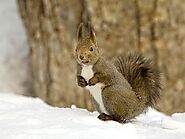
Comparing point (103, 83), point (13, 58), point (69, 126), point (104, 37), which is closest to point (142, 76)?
point (103, 83)

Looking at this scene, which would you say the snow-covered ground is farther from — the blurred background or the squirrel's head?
the squirrel's head

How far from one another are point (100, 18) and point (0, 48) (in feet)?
7.67

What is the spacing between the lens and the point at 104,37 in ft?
24.5

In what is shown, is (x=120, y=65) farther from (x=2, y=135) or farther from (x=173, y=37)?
(x=173, y=37)

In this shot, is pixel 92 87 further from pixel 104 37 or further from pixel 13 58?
pixel 13 58

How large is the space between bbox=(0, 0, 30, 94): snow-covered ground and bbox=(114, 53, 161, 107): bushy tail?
4.57 meters

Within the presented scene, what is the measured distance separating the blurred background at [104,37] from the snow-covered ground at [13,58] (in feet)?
1.81

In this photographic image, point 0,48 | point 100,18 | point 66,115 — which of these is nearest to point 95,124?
point 66,115

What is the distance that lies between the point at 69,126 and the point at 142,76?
78 cm

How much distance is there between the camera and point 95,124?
392cm

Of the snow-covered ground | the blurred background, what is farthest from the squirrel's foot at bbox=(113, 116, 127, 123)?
the snow-covered ground

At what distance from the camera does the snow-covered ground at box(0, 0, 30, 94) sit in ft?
29.1

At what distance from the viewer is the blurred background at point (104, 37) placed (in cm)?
738

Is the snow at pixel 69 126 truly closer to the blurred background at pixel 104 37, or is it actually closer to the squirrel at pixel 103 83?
the squirrel at pixel 103 83
